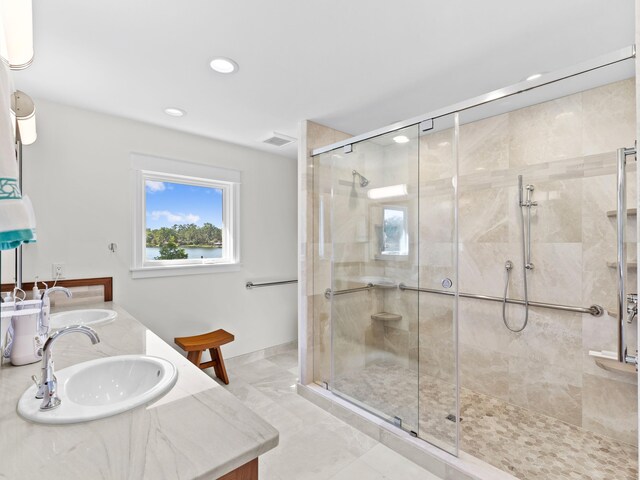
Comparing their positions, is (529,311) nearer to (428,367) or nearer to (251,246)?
(428,367)

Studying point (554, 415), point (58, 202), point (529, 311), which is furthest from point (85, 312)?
point (554, 415)

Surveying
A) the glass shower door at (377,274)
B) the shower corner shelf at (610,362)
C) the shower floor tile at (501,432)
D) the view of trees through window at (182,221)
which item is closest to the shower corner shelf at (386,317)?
the glass shower door at (377,274)

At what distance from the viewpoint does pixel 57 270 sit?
225 cm

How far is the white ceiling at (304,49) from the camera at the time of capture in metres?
1.36

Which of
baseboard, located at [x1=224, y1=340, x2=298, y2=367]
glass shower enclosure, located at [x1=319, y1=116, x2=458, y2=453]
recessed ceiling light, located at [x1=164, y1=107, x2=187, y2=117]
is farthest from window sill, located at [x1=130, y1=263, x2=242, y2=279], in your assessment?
recessed ceiling light, located at [x1=164, y1=107, x2=187, y2=117]

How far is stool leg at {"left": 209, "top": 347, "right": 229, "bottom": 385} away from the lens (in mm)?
2762

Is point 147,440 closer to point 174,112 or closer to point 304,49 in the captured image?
point 304,49

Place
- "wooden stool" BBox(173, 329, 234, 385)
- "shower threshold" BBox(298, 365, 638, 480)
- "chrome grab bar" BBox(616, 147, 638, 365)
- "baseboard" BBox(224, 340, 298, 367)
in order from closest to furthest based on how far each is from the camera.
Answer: "chrome grab bar" BBox(616, 147, 638, 365), "shower threshold" BBox(298, 365, 638, 480), "wooden stool" BBox(173, 329, 234, 385), "baseboard" BBox(224, 340, 298, 367)

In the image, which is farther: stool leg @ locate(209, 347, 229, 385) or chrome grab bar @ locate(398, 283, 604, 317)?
stool leg @ locate(209, 347, 229, 385)

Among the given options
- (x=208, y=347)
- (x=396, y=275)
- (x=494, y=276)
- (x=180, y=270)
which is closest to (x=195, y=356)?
(x=208, y=347)

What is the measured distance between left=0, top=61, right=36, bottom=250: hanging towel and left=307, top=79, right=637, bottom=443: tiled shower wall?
6.03ft

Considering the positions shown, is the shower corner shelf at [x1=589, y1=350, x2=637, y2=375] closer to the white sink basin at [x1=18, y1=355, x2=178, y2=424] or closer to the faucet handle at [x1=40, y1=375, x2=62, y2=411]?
the white sink basin at [x1=18, y1=355, x2=178, y2=424]

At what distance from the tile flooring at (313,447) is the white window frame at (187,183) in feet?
3.65

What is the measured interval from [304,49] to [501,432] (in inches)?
100
